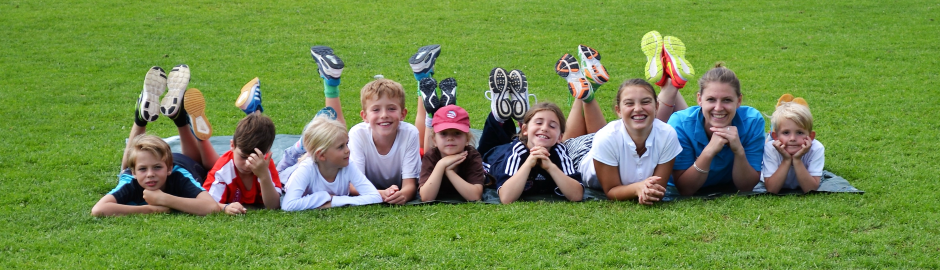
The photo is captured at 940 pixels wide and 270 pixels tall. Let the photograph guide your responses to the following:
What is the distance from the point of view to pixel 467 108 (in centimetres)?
876

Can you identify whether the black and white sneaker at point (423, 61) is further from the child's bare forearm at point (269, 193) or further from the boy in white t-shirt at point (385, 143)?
the child's bare forearm at point (269, 193)

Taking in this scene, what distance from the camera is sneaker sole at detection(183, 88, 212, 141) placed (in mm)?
5703

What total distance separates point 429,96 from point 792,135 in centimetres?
262

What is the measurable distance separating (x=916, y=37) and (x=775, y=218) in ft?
28.6

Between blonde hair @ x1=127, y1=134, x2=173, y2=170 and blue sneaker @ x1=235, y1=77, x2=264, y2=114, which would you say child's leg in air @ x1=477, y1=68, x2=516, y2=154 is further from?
blonde hair @ x1=127, y1=134, x2=173, y2=170

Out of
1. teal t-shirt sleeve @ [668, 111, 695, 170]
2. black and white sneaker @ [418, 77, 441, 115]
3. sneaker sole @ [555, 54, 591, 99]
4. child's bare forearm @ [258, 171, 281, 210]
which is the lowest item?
child's bare forearm @ [258, 171, 281, 210]

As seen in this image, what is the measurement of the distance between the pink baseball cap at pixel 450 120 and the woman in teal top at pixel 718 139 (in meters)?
1.50

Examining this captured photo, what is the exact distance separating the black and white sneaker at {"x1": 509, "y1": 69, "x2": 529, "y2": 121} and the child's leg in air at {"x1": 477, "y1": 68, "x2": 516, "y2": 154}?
1.5 inches

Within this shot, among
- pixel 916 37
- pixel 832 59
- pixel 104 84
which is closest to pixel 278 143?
pixel 104 84

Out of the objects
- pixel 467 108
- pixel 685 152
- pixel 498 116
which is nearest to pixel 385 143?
pixel 498 116

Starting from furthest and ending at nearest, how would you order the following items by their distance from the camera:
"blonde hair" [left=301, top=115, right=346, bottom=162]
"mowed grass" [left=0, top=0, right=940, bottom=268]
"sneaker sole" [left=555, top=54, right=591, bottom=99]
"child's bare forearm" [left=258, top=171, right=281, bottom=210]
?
"sneaker sole" [left=555, top=54, right=591, bottom=99]
"blonde hair" [left=301, top=115, right=346, bottom=162]
"child's bare forearm" [left=258, top=171, right=281, bottom=210]
"mowed grass" [left=0, top=0, right=940, bottom=268]

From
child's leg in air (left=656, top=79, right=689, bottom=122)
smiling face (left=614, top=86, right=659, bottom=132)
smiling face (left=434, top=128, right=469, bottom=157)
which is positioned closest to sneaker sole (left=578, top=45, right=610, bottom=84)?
child's leg in air (left=656, top=79, right=689, bottom=122)

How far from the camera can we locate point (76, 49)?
11781 mm

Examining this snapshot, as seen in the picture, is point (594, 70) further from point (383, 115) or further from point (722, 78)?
point (383, 115)
